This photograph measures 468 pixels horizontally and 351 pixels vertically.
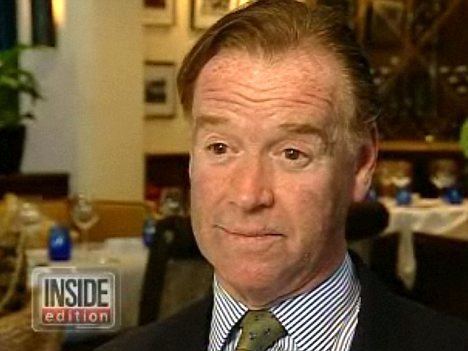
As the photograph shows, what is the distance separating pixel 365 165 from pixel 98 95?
14.6ft

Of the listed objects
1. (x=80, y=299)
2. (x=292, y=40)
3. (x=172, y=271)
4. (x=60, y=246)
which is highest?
(x=292, y=40)

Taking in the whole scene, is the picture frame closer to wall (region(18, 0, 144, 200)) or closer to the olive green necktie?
wall (region(18, 0, 144, 200))

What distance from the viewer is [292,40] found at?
3.42 ft

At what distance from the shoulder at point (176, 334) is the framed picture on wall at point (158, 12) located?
4.87 m

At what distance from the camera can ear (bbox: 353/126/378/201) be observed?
43.3 inches

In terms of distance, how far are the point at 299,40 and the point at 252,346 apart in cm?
30

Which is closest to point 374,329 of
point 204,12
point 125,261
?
→ point 125,261

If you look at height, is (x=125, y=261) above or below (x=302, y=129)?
below

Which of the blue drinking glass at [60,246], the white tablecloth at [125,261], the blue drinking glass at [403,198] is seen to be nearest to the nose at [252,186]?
the white tablecloth at [125,261]

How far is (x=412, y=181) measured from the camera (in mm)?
7039

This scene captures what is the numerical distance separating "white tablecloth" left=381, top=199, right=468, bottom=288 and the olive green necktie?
3645mm

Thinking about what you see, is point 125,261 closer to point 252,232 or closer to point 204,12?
point 252,232

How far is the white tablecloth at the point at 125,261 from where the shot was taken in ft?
10.8

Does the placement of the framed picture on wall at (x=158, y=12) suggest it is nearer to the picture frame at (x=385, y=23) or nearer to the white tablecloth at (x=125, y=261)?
the picture frame at (x=385, y=23)
